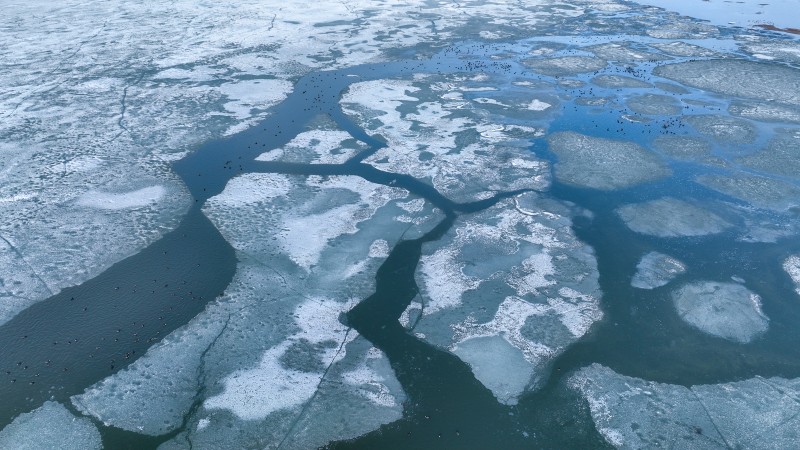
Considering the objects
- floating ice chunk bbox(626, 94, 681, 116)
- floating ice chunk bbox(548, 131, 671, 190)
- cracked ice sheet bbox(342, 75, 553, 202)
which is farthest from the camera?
floating ice chunk bbox(626, 94, 681, 116)

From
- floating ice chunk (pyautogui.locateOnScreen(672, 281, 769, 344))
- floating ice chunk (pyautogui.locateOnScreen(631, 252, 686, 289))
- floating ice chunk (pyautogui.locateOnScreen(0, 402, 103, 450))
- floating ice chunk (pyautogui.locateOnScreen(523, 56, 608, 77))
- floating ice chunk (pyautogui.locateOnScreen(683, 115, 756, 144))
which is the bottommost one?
floating ice chunk (pyautogui.locateOnScreen(523, 56, 608, 77))

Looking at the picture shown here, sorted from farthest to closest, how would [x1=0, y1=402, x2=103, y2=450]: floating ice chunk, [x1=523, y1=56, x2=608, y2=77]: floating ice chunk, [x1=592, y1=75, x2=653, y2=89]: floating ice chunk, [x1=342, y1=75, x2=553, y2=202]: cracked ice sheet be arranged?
1. [x1=523, y1=56, x2=608, y2=77]: floating ice chunk
2. [x1=592, y1=75, x2=653, y2=89]: floating ice chunk
3. [x1=342, y1=75, x2=553, y2=202]: cracked ice sheet
4. [x1=0, y1=402, x2=103, y2=450]: floating ice chunk

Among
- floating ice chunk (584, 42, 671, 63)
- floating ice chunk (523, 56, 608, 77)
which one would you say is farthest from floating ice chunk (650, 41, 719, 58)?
floating ice chunk (523, 56, 608, 77)

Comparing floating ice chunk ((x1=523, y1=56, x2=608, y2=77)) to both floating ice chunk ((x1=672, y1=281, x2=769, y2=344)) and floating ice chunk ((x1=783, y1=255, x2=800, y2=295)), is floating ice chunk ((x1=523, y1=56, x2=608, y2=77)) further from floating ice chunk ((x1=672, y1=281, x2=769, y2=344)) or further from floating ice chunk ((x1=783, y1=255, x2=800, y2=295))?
floating ice chunk ((x1=672, y1=281, x2=769, y2=344))

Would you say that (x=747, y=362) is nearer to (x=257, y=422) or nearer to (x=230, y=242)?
(x=257, y=422)

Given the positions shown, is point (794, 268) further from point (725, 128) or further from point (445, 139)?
point (445, 139)

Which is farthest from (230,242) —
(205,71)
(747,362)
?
(205,71)

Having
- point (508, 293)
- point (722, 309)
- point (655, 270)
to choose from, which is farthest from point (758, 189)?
point (508, 293)
